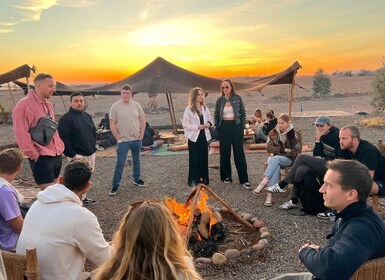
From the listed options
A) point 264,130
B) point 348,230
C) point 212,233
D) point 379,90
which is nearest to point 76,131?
point 212,233

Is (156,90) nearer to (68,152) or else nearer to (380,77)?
(68,152)

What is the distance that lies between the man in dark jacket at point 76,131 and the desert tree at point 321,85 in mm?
36040

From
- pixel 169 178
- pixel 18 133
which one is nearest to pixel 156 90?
pixel 169 178

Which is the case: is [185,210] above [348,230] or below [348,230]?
below

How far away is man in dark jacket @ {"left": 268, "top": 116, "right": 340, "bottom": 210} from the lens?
4969mm

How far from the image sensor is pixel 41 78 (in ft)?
14.9

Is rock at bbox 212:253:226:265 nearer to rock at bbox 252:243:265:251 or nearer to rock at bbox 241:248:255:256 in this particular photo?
rock at bbox 241:248:255:256

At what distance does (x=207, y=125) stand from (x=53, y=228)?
437 centimetres

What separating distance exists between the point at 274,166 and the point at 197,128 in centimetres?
148

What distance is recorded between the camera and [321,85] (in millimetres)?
38375

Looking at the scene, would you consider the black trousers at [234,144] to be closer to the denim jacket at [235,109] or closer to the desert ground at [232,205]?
the denim jacket at [235,109]

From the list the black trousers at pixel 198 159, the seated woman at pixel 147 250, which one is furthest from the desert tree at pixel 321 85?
the seated woman at pixel 147 250

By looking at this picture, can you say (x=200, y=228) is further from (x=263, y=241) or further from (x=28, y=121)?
(x=28, y=121)

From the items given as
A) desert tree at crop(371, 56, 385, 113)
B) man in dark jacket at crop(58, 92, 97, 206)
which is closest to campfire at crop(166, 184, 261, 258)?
man in dark jacket at crop(58, 92, 97, 206)
